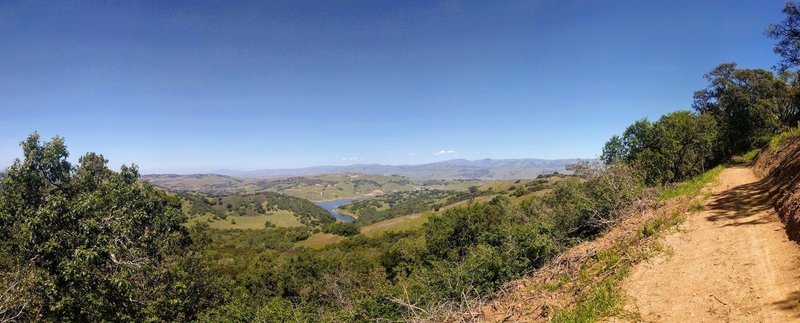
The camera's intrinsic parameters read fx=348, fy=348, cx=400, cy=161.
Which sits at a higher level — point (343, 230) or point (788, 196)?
point (788, 196)

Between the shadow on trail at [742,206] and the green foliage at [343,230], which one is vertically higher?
the shadow on trail at [742,206]

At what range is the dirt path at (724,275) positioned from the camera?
738 cm

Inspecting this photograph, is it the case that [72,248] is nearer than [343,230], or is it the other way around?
[72,248]

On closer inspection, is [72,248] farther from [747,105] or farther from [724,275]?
[747,105]

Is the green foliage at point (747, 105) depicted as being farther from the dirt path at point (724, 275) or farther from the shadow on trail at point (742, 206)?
the dirt path at point (724, 275)

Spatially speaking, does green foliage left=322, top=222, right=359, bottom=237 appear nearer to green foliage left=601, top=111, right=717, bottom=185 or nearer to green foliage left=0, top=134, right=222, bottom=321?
green foliage left=601, top=111, right=717, bottom=185

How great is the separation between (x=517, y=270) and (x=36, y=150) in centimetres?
2747

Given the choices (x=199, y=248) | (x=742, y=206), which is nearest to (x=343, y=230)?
(x=199, y=248)

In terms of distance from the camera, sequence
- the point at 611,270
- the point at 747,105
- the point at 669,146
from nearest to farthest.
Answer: the point at 611,270
the point at 669,146
the point at 747,105

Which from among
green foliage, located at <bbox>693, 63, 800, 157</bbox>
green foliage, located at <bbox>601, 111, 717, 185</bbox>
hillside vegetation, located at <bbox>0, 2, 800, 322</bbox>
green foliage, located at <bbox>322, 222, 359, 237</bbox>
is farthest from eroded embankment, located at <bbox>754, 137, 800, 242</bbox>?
green foliage, located at <bbox>322, 222, 359, 237</bbox>

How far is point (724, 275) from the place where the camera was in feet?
28.9

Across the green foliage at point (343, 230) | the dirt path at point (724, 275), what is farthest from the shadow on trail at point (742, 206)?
the green foliage at point (343, 230)

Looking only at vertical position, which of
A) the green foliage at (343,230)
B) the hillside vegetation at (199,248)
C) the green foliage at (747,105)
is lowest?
the green foliage at (343,230)

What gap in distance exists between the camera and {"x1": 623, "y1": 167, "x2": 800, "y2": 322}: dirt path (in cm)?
738
